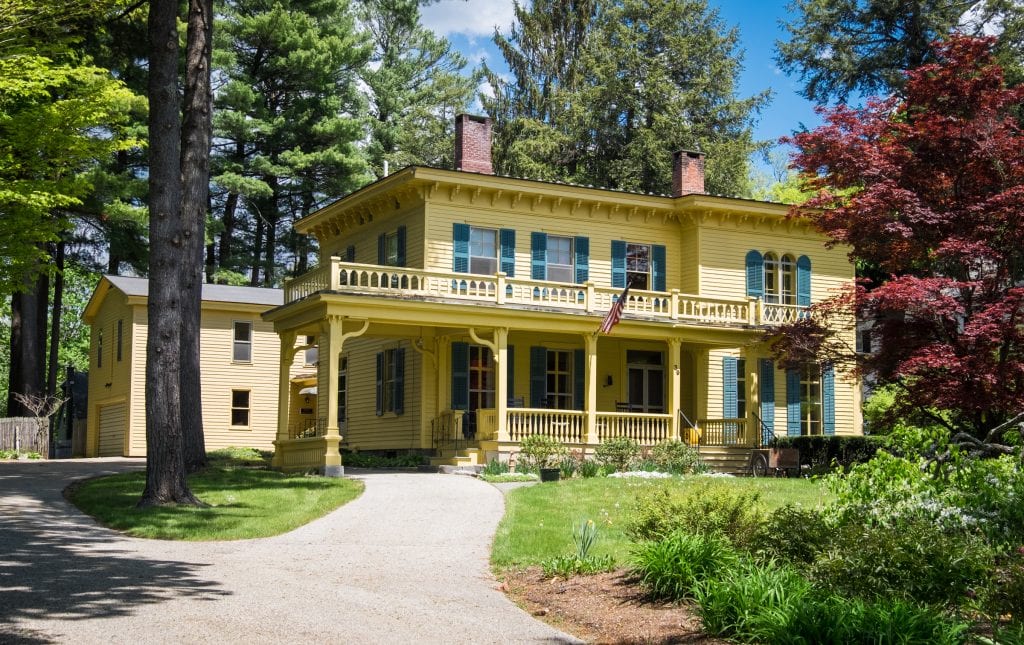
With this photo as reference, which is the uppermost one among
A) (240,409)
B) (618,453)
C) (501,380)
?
(501,380)

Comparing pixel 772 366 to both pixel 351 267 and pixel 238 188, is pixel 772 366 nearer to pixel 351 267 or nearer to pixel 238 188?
pixel 351 267

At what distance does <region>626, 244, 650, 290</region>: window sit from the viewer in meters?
30.7

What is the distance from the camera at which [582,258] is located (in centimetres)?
2981

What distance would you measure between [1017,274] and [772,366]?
11.2 meters

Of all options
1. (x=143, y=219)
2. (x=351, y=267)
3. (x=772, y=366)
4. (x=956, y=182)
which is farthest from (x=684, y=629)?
(x=143, y=219)

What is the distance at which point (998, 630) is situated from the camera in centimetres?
686

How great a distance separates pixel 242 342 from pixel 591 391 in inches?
685

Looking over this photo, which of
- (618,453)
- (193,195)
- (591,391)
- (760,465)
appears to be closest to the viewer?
(193,195)

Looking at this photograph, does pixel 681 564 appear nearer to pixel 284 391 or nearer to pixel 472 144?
pixel 284 391

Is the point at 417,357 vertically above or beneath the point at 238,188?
beneath

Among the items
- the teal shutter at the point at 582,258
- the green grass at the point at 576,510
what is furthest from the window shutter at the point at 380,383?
the green grass at the point at 576,510

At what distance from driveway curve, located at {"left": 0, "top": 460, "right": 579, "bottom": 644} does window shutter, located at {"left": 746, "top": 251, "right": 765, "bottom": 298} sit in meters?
16.3

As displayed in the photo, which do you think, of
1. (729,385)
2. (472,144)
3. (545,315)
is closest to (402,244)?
(472,144)

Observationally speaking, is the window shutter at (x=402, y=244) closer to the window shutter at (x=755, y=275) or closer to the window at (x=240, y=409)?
the window shutter at (x=755, y=275)
